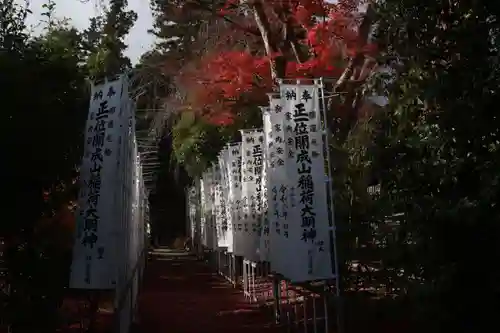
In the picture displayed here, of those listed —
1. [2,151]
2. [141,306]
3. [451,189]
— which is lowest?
[141,306]

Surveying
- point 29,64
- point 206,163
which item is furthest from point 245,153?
point 206,163

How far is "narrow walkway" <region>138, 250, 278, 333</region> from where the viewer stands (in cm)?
1101

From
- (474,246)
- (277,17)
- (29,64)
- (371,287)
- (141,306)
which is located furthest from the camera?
(141,306)

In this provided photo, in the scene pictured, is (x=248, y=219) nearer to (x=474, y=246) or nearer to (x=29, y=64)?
(x=29, y=64)

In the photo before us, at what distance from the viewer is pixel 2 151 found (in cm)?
666

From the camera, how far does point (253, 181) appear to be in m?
13.9

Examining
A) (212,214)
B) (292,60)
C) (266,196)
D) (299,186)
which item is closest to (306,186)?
(299,186)

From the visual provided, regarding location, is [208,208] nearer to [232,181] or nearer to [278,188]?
[232,181]

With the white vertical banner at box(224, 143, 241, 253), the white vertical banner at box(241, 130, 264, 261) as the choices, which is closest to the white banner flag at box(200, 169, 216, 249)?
the white vertical banner at box(224, 143, 241, 253)

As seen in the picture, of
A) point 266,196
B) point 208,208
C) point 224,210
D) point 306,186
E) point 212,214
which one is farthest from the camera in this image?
point 208,208

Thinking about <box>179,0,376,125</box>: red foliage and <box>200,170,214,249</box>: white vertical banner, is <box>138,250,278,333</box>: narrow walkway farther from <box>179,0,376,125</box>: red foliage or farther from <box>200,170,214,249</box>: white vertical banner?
<box>179,0,376,125</box>: red foliage

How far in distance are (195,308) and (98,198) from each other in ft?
22.7

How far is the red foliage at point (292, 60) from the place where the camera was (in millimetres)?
11844

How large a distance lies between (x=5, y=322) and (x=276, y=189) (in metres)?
4.34
